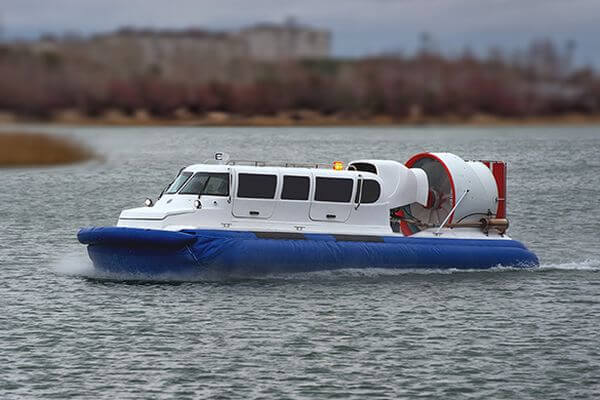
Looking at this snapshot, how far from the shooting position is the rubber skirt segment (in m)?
27.1

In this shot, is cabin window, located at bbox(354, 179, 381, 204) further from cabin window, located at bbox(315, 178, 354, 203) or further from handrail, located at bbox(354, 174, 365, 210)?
cabin window, located at bbox(315, 178, 354, 203)

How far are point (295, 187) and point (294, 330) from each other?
21.9 feet

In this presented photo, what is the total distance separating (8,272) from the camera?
30938 mm

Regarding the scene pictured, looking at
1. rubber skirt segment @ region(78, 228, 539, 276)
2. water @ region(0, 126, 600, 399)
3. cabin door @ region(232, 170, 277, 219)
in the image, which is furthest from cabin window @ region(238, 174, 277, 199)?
water @ region(0, 126, 600, 399)

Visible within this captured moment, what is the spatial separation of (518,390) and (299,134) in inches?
3302

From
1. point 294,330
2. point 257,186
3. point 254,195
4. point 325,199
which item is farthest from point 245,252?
point 294,330

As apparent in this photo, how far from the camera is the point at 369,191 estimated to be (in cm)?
2998

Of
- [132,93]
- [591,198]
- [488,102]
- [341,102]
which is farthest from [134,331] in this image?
[591,198]

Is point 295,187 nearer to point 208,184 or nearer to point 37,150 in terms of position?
point 208,184

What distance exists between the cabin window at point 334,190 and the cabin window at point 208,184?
2572 mm

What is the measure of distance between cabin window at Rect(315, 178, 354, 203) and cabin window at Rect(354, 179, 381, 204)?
0.28 m

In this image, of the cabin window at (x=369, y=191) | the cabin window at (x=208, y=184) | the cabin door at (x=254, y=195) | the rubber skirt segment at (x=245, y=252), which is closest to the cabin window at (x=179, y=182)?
the cabin window at (x=208, y=184)

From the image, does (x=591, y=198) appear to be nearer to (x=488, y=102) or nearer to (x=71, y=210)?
(x=488, y=102)

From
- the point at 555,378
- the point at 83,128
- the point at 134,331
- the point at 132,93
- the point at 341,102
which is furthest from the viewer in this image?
the point at 341,102
